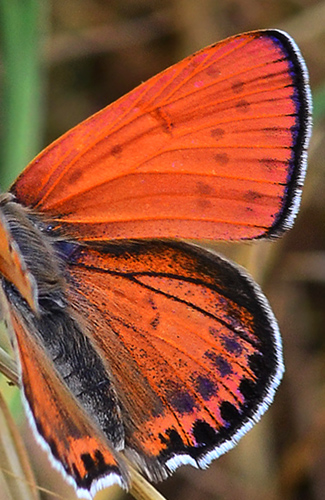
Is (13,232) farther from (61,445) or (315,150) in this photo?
(315,150)

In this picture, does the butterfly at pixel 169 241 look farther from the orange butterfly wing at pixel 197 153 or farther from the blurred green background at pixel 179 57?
the blurred green background at pixel 179 57

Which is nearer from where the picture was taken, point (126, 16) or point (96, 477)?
point (96, 477)

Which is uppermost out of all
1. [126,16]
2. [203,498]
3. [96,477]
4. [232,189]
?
[126,16]

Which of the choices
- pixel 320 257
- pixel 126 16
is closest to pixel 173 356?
pixel 320 257

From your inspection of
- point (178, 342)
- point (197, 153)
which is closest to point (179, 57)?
point (197, 153)

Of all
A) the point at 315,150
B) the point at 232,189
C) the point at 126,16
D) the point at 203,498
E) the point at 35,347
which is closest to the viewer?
the point at 35,347

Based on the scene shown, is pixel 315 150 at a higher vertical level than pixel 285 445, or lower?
higher

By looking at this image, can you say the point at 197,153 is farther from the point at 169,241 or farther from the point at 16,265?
the point at 16,265
